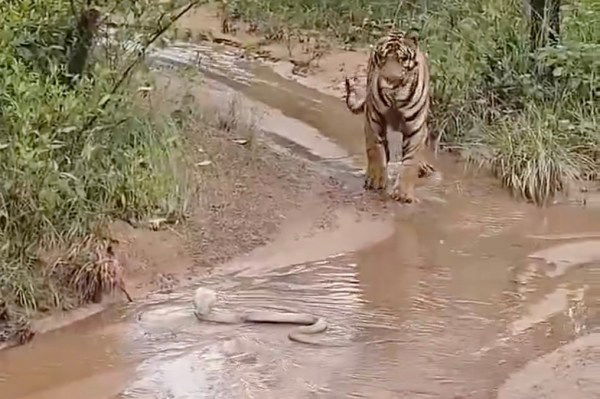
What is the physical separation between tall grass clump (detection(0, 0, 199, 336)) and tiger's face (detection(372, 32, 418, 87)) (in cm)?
138

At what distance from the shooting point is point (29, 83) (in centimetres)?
663

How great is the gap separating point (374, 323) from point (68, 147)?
2016 mm

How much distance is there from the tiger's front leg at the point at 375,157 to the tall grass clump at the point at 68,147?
1.31 meters

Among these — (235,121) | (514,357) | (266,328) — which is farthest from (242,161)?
(514,357)

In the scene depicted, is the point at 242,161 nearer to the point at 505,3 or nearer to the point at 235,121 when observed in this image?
the point at 235,121

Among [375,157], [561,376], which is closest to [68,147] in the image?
[375,157]

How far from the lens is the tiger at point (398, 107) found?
24.4 feet

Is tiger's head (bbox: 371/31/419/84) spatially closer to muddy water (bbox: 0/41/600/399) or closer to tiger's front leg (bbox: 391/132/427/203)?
tiger's front leg (bbox: 391/132/427/203)

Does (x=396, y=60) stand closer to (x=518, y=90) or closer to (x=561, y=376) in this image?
(x=518, y=90)

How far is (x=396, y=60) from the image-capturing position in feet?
24.3

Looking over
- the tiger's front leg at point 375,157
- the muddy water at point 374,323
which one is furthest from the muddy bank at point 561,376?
the tiger's front leg at point 375,157

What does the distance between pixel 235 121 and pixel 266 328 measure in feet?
11.5

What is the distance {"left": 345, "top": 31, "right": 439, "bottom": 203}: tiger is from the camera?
7430 millimetres

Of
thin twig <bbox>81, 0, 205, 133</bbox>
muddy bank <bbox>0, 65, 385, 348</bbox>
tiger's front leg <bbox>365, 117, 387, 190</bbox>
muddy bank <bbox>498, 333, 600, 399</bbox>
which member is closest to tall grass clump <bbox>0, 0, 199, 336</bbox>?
thin twig <bbox>81, 0, 205, 133</bbox>
